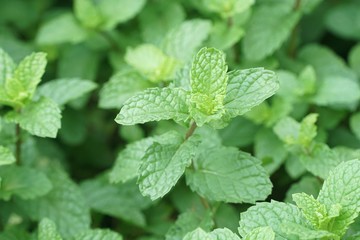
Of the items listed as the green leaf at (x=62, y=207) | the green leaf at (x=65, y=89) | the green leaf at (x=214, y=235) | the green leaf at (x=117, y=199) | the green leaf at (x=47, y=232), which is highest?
the green leaf at (x=65, y=89)

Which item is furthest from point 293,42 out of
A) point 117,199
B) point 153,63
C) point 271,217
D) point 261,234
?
point 261,234

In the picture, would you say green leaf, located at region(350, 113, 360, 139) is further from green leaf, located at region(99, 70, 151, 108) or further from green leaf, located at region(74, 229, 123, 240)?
green leaf, located at region(74, 229, 123, 240)

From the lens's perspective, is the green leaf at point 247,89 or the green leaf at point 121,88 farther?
the green leaf at point 121,88

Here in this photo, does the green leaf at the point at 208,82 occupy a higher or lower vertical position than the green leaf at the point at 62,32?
higher

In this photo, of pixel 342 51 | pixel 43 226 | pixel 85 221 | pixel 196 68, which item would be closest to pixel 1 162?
pixel 43 226

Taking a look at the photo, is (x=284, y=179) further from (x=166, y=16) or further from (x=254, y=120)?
(x=166, y=16)

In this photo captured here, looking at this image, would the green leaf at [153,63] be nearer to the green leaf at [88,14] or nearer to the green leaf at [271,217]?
the green leaf at [88,14]

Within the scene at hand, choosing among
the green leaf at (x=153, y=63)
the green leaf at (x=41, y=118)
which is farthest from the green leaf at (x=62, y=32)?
the green leaf at (x=41, y=118)
